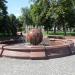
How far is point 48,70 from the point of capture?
11.7 metres

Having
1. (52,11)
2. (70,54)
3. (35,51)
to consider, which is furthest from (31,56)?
(52,11)

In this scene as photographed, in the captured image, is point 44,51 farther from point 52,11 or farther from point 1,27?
point 1,27

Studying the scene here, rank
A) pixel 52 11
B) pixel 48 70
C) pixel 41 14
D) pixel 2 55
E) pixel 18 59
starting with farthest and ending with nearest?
pixel 41 14 < pixel 52 11 < pixel 2 55 < pixel 18 59 < pixel 48 70

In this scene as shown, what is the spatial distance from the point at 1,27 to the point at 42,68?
44.0 meters

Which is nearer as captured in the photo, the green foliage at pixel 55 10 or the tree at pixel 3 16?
the green foliage at pixel 55 10

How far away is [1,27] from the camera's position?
5534 centimetres

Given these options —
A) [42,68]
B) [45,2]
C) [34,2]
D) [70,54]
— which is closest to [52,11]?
[45,2]

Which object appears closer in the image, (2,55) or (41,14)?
(2,55)

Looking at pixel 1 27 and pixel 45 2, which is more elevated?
pixel 45 2

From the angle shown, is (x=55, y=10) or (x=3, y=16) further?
(x=3, y=16)

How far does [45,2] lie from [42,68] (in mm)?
40387

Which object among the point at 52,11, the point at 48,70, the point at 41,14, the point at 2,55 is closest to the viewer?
the point at 48,70

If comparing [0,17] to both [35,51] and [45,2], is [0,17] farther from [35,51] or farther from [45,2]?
[35,51]

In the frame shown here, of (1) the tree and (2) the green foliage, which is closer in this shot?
(2) the green foliage
